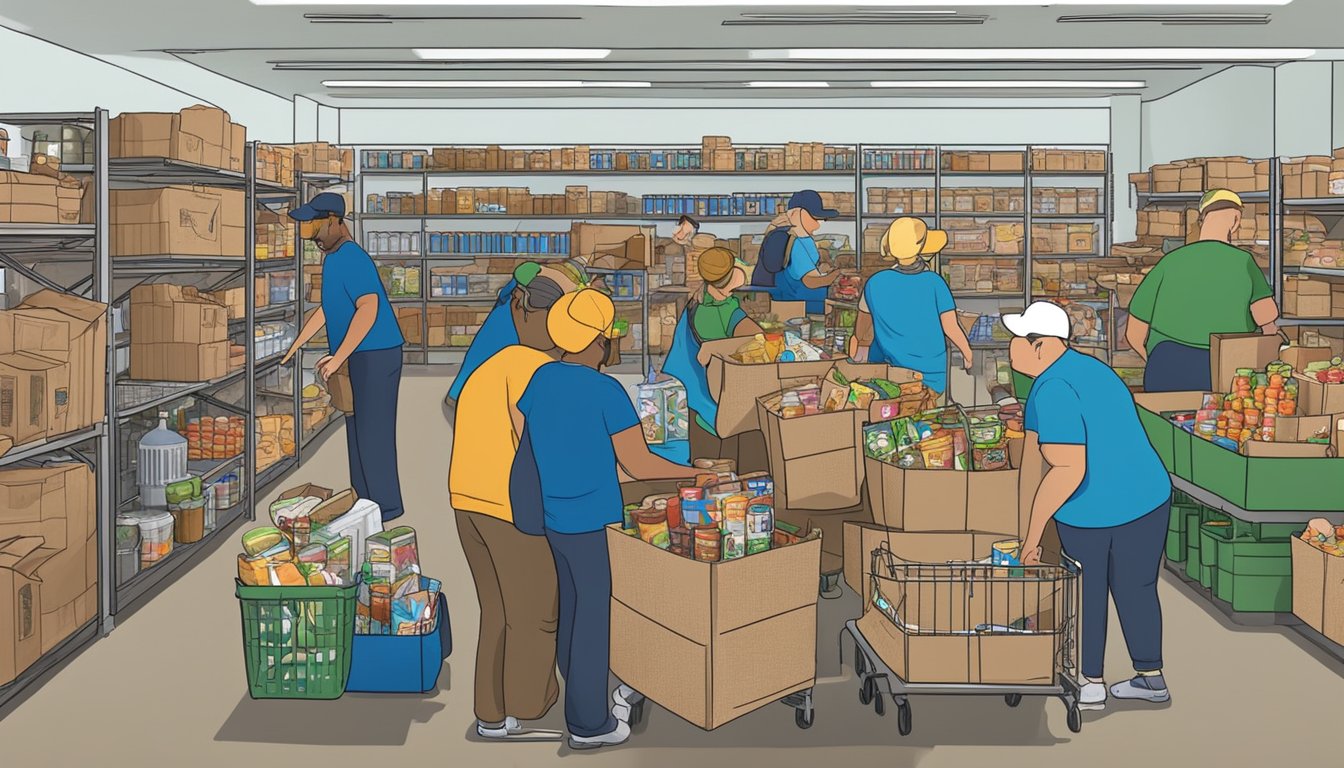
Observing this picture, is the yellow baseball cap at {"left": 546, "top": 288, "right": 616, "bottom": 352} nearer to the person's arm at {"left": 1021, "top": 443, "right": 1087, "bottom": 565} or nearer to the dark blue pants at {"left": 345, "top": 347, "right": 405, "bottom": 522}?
the person's arm at {"left": 1021, "top": 443, "right": 1087, "bottom": 565}

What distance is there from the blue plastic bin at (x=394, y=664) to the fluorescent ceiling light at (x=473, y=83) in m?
9.30

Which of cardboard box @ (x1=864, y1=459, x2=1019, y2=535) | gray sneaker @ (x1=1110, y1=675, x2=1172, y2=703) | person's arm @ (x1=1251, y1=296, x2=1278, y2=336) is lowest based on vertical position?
gray sneaker @ (x1=1110, y1=675, x2=1172, y2=703)

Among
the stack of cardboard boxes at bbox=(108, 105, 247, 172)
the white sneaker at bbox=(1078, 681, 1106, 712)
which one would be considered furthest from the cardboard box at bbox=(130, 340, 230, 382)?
the white sneaker at bbox=(1078, 681, 1106, 712)

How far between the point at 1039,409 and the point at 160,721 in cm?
310

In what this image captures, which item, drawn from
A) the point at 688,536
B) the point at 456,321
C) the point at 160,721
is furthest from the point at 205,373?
the point at 456,321

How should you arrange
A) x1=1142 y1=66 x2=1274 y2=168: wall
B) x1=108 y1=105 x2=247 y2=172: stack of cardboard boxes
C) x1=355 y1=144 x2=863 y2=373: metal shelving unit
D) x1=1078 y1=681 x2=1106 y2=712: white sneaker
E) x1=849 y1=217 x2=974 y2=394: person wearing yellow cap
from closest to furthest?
x1=1078 y1=681 x2=1106 y2=712: white sneaker
x1=108 y1=105 x2=247 y2=172: stack of cardboard boxes
x1=849 y1=217 x2=974 y2=394: person wearing yellow cap
x1=1142 y1=66 x2=1274 y2=168: wall
x1=355 y1=144 x2=863 y2=373: metal shelving unit

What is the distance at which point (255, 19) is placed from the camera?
9047 mm

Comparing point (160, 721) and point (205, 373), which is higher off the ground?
point (205, 373)

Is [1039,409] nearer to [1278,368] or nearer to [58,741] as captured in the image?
[1278,368]

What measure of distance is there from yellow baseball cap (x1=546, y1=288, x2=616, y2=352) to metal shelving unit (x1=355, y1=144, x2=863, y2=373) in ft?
33.7

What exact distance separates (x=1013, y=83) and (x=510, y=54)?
5.53 m

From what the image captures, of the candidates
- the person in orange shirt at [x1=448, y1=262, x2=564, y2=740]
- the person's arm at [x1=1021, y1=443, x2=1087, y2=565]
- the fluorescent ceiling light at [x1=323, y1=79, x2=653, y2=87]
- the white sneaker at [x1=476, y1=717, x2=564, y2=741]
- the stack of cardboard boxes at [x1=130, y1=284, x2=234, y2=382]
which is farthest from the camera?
the fluorescent ceiling light at [x1=323, y1=79, x2=653, y2=87]

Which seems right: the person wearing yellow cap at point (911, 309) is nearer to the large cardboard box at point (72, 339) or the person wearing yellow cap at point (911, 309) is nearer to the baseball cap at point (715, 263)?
the baseball cap at point (715, 263)

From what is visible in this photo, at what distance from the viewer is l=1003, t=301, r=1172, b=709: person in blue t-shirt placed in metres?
3.85
